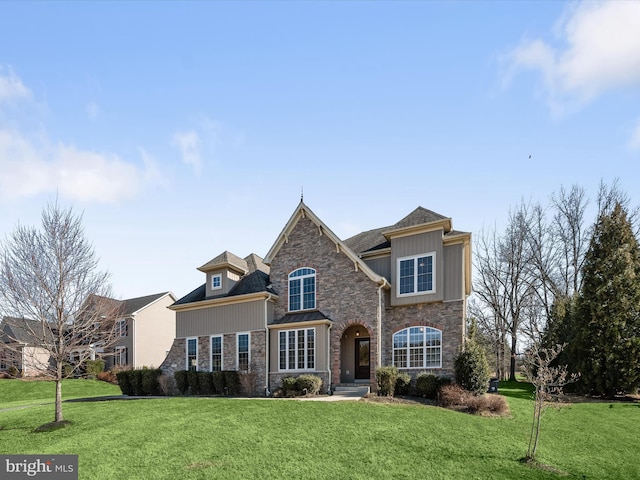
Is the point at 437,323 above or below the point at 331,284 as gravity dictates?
below

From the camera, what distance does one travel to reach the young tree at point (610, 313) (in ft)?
71.2

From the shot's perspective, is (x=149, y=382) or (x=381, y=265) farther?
(x=149, y=382)

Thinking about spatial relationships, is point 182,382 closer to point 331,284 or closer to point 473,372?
point 331,284

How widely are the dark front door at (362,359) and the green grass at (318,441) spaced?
6.04m

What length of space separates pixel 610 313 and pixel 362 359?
1272cm

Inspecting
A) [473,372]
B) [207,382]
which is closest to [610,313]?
[473,372]

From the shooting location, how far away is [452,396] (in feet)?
55.0

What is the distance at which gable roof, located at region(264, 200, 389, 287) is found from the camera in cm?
2080

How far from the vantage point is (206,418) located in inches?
563

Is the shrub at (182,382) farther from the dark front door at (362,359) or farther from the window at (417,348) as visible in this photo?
the window at (417,348)

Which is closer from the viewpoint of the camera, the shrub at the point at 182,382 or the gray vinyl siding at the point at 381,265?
the gray vinyl siding at the point at 381,265

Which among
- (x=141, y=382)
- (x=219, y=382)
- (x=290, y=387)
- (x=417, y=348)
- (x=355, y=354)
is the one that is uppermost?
(x=417, y=348)

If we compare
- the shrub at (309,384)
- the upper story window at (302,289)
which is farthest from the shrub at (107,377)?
the shrub at (309,384)

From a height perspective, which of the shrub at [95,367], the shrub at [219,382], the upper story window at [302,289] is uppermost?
the upper story window at [302,289]
